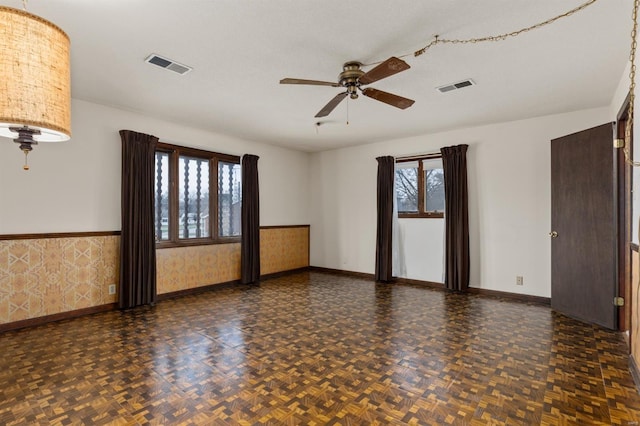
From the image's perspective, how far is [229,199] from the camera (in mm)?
5891

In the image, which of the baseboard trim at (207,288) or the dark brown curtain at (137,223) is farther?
the baseboard trim at (207,288)

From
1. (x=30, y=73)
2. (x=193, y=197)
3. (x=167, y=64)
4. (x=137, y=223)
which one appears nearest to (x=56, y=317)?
(x=137, y=223)

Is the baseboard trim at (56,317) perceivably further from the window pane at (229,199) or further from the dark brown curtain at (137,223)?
the window pane at (229,199)

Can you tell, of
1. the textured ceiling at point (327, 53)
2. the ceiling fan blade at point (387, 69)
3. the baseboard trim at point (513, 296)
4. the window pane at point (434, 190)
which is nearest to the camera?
the textured ceiling at point (327, 53)

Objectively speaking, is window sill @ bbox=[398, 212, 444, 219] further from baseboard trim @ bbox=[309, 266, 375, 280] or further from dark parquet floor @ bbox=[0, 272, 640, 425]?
dark parquet floor @ bbox=[0, 272, 640, 425]

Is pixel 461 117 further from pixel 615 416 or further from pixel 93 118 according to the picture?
pixel 93 118

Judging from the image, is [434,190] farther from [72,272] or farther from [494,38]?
[72,272]

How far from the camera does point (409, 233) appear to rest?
19.6 feet

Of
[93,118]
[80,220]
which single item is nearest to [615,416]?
[80,220]

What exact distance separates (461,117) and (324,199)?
3.22 meters

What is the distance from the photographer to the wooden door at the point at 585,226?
3621 millimetres

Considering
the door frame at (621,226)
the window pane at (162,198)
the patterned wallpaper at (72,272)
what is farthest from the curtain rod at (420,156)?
the window pane at (162,198)

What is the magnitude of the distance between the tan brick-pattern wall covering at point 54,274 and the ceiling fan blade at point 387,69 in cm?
366

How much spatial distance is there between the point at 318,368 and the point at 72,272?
3192 mm
